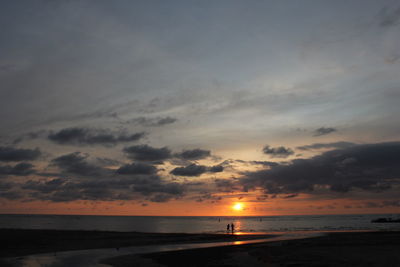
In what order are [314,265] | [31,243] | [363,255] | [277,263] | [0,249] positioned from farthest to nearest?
[31,243] < [0,249] < [363,255] < [277,263] < [314,265]

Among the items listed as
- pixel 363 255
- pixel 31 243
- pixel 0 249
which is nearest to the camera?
pixel 363 255

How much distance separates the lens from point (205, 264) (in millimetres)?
33500

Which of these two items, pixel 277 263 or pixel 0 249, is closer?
pixel 277 263

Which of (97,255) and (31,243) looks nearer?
(97,255)

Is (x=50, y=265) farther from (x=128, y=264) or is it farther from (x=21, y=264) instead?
(x=128, y=264)

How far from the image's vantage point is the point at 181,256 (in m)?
40.0

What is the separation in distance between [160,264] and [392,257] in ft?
75.7

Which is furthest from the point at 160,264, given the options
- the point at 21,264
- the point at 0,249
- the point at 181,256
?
the point at 0,249

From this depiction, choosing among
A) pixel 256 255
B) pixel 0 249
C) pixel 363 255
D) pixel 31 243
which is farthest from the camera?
pixel 31 243

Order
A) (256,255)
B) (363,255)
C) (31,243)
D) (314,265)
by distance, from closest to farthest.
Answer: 1. (314,265)
2. (363,255)
3. (256,255)
4. (31,243)

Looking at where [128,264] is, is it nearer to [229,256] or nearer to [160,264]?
[160,264]

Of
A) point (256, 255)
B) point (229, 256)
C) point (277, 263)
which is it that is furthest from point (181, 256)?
point (277, 263)

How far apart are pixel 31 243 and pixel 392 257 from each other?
2013 inches

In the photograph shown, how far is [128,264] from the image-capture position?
34.9m
